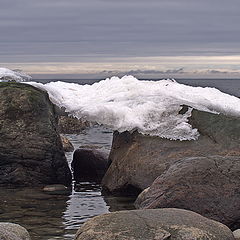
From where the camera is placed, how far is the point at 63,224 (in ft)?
40.5

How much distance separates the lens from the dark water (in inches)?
471

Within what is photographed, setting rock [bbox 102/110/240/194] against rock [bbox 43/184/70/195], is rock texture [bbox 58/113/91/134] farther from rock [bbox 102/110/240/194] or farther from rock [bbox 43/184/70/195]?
rock [bbox 102/110/240/194]

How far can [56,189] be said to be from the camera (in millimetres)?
15688

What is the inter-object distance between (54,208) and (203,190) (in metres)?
3.49

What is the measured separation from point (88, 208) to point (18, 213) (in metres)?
1.53

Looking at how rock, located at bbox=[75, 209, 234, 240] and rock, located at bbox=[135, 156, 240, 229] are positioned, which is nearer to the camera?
rock, located at bbox=[75, 209, 234, 240]

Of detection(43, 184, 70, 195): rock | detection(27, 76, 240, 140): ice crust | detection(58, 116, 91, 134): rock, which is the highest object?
detection(27, 76, 240, 140): ice crust

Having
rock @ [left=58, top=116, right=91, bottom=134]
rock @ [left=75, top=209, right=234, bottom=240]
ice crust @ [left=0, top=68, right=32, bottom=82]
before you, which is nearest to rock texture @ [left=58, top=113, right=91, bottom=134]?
rock @ [left=58, top=116, right=91, bottom=134]

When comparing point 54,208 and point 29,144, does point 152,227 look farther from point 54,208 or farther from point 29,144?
point 29,144

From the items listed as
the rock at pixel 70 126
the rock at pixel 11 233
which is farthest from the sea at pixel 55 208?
the rock at pixel 70 126

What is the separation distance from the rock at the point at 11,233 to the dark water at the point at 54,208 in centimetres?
148

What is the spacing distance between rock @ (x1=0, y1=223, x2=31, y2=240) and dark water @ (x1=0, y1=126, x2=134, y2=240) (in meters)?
1.48

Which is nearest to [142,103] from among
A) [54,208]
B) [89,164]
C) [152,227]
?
[89,164]

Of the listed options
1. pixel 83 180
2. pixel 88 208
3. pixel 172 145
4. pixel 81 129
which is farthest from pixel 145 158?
pixel 81 129
